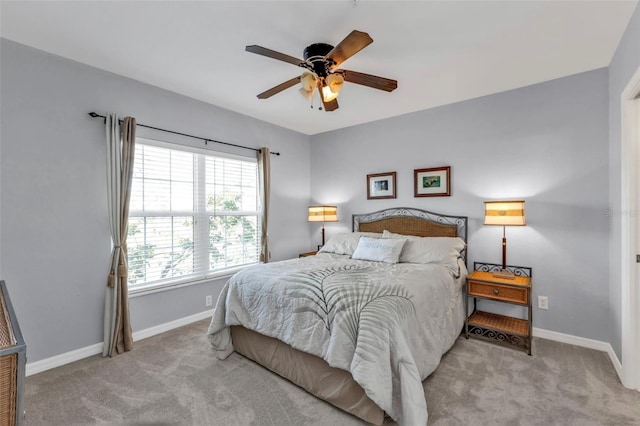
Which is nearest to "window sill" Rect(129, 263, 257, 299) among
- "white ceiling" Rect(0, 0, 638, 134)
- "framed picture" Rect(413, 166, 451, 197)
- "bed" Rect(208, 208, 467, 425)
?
"bed" Rect(208, 208, 467, 425)

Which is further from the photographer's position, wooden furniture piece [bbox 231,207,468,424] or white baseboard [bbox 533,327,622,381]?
white baseboard [bbox 533,327,622,381]

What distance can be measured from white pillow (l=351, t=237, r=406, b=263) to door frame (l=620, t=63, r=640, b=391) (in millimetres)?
1791

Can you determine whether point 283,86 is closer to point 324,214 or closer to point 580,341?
point 324,214

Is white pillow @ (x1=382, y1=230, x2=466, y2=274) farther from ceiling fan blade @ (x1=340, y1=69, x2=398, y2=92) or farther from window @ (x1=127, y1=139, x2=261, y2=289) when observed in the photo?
window @ (x1=127, y1=139, x2=261, y2=289)

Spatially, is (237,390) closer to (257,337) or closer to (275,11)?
(257,337)

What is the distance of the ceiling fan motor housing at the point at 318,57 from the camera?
2178 mm

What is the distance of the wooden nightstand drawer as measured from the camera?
276 cm

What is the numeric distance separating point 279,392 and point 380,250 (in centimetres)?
176

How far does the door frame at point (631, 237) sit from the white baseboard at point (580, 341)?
30 cm

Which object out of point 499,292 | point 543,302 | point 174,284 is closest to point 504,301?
point 499,292

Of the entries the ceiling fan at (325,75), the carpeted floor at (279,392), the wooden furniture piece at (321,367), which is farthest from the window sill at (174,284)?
the ceiling fan at (325,75)

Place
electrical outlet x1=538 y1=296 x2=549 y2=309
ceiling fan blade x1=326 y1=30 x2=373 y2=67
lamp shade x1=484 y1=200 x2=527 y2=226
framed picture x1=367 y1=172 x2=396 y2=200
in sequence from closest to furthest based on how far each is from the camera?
ceiling fan blade x1=326 y1=30 x2=373 y2=67, lamp shade x1=484 y1=200 x2=527 y2=226, electrical outlet x1=538 y1=296 x2=549 y2=309, framed picture x1=367 y1=172 x2=396 y2=200

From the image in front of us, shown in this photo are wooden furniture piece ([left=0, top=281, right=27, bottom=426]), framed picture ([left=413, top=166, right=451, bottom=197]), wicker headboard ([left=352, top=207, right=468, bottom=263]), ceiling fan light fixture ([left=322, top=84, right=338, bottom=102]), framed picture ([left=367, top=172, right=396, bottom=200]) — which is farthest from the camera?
framed picture ([left=367, top=172, right=396, bottom=200])

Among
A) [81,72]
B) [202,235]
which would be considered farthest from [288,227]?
[81,72]
